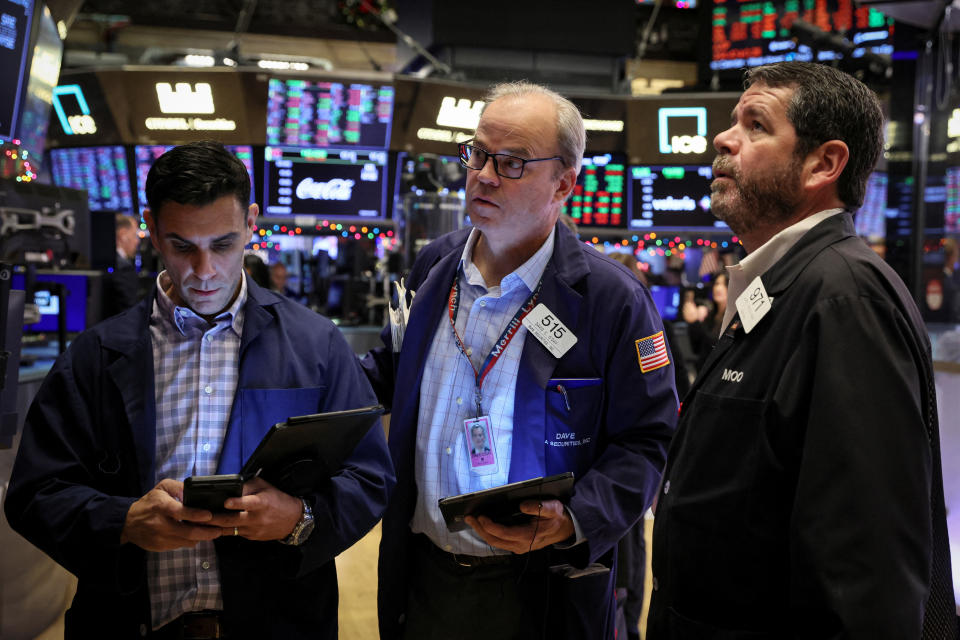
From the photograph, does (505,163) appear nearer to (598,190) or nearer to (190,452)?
(190,452)

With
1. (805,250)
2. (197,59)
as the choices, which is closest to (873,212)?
(197,59)

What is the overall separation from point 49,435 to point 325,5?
12893 mm

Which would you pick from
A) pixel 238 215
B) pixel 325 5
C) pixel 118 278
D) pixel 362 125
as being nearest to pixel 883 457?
pixel 238 215

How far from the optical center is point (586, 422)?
6.10ft

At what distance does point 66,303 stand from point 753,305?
417 centimetres

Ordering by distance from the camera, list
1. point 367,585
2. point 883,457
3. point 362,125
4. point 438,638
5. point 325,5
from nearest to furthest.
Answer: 1. point 883,457
2. point 438,638
3. point 367,585
4. point 362,125
5. point 325,5

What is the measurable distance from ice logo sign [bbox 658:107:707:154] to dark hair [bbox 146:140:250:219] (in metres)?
6.89

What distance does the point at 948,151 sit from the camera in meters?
6.02

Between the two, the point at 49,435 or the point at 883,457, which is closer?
the point at 883,457

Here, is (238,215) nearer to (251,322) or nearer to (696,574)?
(251,322)

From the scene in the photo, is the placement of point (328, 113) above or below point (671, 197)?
above

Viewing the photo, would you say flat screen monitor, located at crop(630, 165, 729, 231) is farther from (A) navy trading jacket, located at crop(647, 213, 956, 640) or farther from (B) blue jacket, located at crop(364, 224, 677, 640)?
(A) navy trading jacket, located at crop(647, 213, 956, 640)

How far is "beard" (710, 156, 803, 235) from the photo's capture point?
1422mm

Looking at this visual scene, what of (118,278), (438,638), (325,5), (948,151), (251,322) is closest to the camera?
(251,322)
